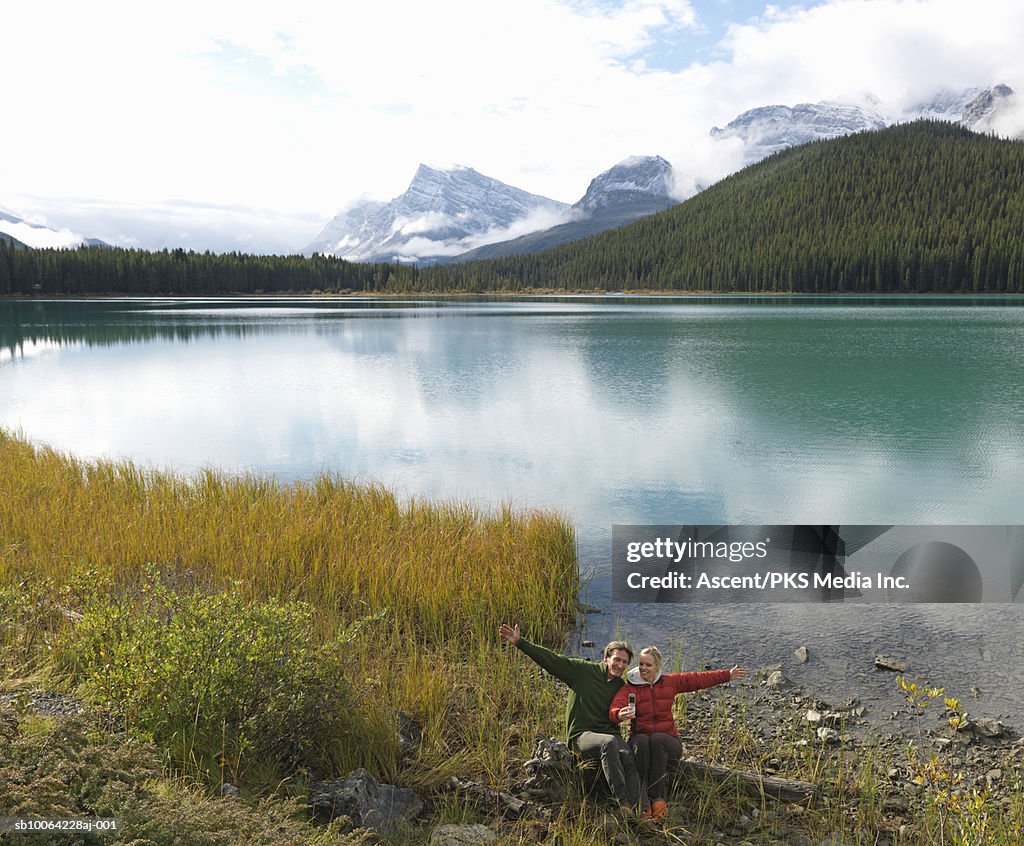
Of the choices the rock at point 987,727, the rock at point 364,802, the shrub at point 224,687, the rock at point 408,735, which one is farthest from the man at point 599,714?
the rock at point 987,727

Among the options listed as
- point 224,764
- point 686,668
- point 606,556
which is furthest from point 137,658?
point 606,556

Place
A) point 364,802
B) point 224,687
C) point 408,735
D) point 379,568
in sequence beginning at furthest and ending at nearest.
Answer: point 379,568 < point 408,735 < point 224,687 < point 364,802

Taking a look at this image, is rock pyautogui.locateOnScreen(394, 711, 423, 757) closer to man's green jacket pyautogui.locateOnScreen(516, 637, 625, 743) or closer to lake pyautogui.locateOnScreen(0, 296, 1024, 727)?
man's green jacket pyautogui.locateOnScreen(516, 637, 625, 743)

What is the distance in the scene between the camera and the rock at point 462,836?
4.80 meters

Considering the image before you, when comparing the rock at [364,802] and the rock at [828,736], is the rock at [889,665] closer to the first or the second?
the rock at [828,736]

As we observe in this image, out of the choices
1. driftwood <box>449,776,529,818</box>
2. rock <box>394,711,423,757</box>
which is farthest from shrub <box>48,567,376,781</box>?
driftwood <box>449,776,529,818</box>

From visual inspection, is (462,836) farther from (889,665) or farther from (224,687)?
(889,665)

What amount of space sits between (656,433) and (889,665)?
618 inches

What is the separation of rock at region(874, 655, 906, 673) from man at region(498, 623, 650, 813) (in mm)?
3549

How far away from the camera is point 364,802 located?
16.5 ft

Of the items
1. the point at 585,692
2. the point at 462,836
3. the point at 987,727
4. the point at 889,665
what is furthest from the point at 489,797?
the point at 889,665

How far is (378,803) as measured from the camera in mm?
5121

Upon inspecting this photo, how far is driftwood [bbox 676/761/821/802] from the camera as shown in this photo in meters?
5.73

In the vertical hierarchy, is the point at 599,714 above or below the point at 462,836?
above
